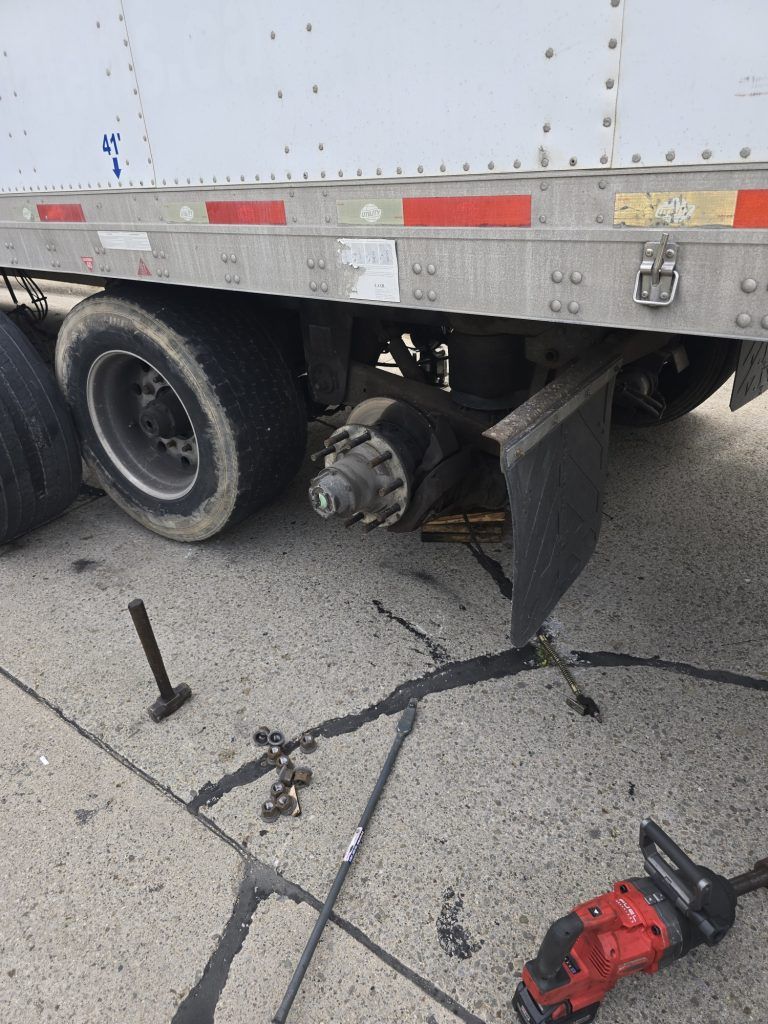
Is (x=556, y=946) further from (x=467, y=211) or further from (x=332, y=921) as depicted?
(x=467, y=211)

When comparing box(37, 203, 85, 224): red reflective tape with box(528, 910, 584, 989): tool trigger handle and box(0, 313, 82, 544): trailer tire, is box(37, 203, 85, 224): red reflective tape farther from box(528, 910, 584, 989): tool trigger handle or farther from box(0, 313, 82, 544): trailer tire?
box(528, 910, 584, 989): tool trigger handle

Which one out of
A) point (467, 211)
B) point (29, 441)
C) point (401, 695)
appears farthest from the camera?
point (29, 441)

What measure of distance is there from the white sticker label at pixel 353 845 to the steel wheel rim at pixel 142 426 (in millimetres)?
1693

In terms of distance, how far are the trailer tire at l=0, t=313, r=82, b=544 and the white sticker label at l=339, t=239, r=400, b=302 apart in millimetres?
1858

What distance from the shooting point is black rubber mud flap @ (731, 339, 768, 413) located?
2.19m

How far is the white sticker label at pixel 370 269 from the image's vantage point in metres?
1.77

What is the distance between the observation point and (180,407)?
3059mm

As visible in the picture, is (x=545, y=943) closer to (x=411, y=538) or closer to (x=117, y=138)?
(x=411, y=538)

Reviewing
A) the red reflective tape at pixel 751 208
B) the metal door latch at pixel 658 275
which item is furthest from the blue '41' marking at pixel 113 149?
the red reflective tape at pixel 751 208

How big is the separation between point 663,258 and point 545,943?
4.47 ft

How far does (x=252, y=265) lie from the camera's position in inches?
81.9

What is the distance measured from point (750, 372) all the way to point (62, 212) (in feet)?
8.40

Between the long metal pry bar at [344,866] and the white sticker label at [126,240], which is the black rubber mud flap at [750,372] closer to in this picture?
the long metal pry bar at [344,866]

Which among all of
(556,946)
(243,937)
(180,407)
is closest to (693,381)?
(180,407)
